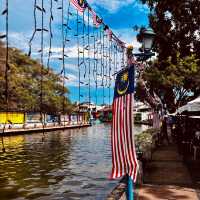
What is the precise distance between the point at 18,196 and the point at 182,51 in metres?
23.3

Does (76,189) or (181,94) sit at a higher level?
(181,94)

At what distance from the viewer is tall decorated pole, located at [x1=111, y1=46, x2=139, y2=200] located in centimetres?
621

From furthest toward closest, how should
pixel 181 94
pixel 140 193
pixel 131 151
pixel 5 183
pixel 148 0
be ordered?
pixel 181 94 < pixel 148 0 < pixel 5 183 < pixel 140 193 < pixel 131 151

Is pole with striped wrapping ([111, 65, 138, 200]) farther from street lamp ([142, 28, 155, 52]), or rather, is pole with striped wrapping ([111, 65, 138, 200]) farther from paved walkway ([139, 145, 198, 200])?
paved walkway ([139, 145, 198, 200])

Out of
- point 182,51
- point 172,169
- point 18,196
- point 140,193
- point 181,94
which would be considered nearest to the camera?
point 140,193

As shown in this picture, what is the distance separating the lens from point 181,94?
41156 mm

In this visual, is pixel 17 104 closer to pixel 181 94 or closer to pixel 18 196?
pixel 181 94

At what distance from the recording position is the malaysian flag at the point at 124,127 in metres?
6.21

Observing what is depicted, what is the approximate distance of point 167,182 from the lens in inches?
484

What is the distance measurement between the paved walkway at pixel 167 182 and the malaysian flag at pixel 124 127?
366 cm

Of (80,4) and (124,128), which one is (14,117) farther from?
(124,128)

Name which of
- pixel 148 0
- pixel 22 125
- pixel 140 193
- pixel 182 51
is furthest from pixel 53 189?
pixel 22 125

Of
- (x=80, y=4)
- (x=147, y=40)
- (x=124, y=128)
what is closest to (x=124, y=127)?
(x=124, y=128)

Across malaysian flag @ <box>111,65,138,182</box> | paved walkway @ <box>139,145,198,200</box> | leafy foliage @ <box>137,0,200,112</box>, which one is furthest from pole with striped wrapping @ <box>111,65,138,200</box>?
leafy foliage @ <box>137,0,200,112</box>
